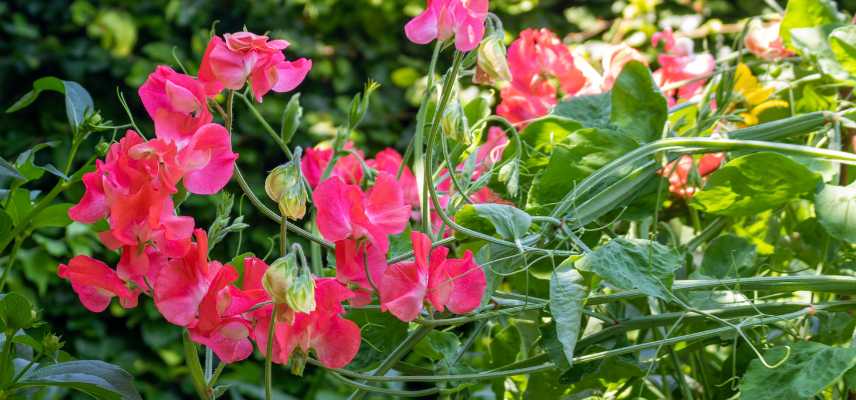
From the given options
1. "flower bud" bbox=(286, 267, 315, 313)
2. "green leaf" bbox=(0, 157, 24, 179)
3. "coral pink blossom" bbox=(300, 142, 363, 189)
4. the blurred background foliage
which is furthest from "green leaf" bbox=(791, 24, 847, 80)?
the blurred background foliage

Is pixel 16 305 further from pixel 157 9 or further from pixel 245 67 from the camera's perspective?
pixel 157 9

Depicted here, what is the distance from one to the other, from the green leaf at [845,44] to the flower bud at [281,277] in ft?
1.42

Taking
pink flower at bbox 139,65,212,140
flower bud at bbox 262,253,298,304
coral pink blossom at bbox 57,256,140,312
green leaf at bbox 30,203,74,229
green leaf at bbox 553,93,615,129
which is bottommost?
green leaf at bbox 30,203,74,229

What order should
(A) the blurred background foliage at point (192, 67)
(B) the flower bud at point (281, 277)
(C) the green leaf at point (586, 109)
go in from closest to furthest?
(B) the flower bud at point (281, 277)
(C) the green leaf at point (586, 109)
(A) the blurred background foliage at point (192, 67)

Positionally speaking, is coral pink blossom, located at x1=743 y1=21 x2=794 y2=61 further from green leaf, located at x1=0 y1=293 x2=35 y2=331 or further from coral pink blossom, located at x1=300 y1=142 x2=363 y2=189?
green leaf, located at x1=0 y1=293 x2=35 y2=331

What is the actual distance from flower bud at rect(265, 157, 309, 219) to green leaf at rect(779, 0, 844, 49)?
49 cm

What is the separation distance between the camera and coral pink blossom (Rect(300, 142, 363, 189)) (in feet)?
2.59

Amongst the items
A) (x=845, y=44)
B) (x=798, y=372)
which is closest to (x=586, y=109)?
(x=845, y=44)

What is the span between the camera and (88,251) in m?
2.11

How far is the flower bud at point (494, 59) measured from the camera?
1.93 ft

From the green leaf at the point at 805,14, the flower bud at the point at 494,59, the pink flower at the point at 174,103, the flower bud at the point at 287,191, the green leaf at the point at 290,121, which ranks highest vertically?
the flower bud at the point at 494,59

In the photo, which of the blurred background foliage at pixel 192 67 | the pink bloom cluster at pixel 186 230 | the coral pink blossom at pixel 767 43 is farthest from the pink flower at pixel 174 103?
the blurred background foliage at pixel 192 67

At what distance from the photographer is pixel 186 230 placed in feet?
1.69

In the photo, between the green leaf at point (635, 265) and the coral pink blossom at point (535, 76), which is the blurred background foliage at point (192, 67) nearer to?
the coral pink blossom at point (535, 76)
